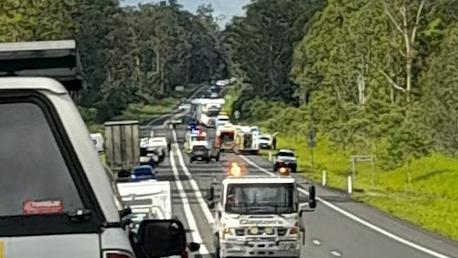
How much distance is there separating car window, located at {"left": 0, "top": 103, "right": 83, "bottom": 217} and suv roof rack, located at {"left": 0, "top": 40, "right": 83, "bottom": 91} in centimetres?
67

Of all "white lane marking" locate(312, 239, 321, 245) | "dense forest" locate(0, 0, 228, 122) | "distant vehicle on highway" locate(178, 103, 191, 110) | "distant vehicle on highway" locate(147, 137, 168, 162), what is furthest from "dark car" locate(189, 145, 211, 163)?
"distant vehicle on highway" locate(178, 103, 191, 110)

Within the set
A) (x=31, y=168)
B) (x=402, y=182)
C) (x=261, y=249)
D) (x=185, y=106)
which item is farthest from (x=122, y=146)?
(x=185, y=106)

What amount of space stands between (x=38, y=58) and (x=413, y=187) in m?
54.7

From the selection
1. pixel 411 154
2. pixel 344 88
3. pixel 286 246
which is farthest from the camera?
pixel 344 88

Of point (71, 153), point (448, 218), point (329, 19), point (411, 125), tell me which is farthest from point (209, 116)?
point (71, 153)

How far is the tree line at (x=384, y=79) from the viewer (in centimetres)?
7031

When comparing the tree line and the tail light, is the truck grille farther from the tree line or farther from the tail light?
the tree line

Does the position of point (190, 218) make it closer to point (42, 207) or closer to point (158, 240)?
point (158, 240)

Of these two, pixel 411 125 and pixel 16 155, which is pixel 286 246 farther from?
pixel 411 125

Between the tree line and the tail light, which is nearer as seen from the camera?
the tail light

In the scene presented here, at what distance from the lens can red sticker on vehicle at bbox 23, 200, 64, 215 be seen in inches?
197

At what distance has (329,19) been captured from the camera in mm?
106438

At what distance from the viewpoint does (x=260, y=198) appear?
88.4 feet

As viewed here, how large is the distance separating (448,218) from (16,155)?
3709 cm
